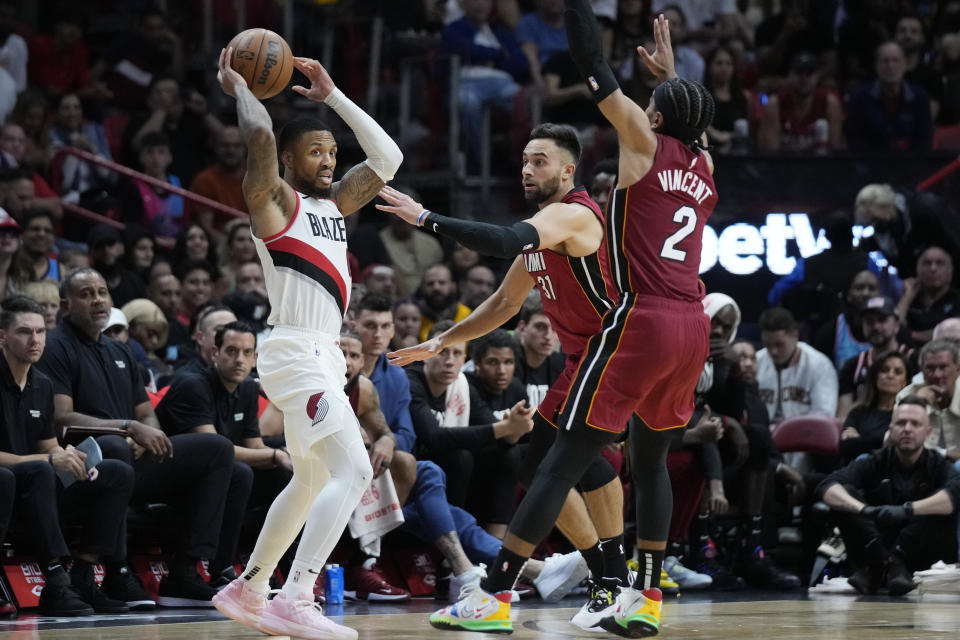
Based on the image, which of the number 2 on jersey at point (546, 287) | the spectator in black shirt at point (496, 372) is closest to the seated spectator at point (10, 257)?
the spectator in black shirt at point (496, 372)

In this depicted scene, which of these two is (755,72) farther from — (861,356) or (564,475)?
(564,475)

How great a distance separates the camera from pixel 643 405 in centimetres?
649

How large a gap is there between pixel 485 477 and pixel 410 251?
15.4 feet

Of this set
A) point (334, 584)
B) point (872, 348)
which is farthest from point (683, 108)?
point (872, 348)

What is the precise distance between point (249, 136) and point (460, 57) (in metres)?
8.21

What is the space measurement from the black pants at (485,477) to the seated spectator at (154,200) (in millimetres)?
5033

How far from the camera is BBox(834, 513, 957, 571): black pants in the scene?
9.70m

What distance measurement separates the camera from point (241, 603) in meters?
6.27

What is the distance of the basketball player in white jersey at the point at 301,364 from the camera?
240 inches

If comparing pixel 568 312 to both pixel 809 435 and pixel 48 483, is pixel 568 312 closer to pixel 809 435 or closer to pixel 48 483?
pixel 48 483


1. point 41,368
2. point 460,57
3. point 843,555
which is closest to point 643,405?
point 41,368

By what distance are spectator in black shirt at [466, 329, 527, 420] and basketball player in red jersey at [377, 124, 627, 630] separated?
2.21 m

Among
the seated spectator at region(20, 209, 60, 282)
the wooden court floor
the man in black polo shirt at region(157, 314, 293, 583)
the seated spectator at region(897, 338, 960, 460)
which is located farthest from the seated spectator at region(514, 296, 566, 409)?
the seated spectator at region(20, 209, 60, 282)

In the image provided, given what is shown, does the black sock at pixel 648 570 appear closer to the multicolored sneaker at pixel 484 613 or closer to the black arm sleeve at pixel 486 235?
the multicolored sneaker at pixel 484 613
